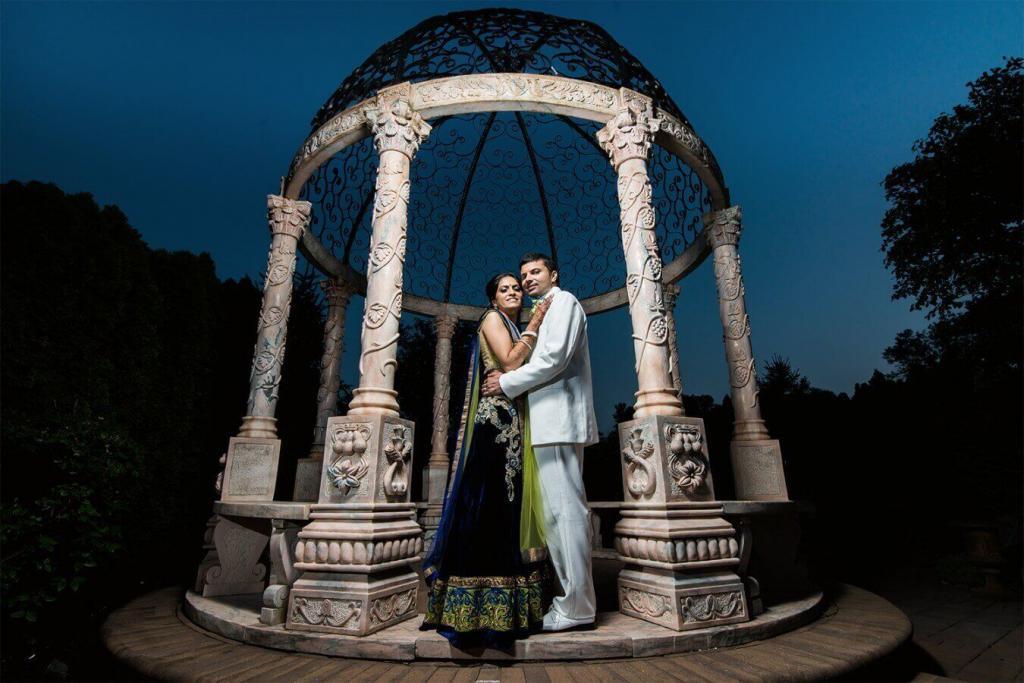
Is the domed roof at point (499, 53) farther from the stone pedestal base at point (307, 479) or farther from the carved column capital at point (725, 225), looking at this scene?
the stone pedestal base at point (307, 479)

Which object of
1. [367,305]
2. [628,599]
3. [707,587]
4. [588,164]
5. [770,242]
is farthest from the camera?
[770,242]

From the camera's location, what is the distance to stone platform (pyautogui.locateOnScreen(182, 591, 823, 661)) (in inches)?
104

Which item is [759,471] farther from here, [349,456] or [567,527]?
[349,456]

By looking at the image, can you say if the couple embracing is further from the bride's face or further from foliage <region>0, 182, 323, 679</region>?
foliage <region>0, 182, 323, 679</region>

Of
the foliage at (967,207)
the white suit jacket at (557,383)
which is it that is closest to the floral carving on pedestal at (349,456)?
the white suit jacket at (557,383)

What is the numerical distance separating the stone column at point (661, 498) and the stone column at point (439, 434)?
5.29 meters

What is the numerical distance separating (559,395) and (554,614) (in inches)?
56.1

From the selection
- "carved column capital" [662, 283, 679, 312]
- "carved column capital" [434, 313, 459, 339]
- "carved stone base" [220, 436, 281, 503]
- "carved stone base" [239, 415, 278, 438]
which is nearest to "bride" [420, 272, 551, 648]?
"carved stone base" [220, 436, 281, 503]

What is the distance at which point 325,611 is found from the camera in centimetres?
310

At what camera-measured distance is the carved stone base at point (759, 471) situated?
5.49 meters

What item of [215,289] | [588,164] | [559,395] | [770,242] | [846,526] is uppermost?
[770,242]

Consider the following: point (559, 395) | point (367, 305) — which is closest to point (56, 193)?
point (367, 305)

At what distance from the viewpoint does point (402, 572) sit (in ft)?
11.7

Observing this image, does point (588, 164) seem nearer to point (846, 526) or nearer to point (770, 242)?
point (846, 526)
